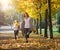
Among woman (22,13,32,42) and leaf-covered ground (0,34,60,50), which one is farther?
woman (22,13,32,42)

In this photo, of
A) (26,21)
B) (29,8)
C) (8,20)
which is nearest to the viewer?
(26,21)

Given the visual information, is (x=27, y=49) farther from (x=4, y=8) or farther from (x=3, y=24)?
(x=4, y=8)

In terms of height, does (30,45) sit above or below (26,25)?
below

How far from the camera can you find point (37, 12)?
42.4 metres

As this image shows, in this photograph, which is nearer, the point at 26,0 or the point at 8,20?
the point at 26,0

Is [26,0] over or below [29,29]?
over

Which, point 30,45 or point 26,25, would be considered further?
point 26,25

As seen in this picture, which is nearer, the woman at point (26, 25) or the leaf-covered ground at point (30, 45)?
the leaf-covered ground at point (30, 45)

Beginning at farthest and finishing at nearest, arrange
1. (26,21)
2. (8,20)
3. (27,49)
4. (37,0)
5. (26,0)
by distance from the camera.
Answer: (8,20)
(26,0)
(37,0)
(26,21)
(27,49)

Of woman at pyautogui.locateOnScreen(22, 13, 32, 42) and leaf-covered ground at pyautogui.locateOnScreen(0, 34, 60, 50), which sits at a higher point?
woman at pyautogui.locateOnScreen(22, 13, 32, 42)

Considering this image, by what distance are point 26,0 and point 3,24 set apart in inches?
3607

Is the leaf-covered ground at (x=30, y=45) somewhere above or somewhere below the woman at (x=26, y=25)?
below

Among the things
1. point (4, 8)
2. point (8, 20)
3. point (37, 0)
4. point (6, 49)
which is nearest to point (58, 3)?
point (37, 0)

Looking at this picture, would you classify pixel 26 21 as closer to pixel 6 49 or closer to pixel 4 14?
pixel 6 49
